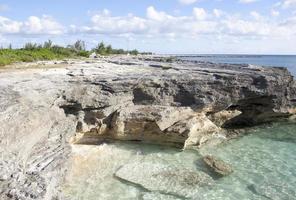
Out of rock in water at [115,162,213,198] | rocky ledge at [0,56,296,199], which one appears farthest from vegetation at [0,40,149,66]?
rock in water at [115,162,213,198]

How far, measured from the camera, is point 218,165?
600 inches

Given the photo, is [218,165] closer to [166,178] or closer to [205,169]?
[205,169]

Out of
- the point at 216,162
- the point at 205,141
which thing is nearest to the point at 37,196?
the point at 216,162

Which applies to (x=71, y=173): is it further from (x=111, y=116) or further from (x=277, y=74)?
(x=277, y=74)

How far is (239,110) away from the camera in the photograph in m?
24.0

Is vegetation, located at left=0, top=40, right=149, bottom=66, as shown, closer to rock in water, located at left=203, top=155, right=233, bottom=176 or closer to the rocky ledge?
the rocky ledge

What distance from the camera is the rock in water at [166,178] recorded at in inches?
523

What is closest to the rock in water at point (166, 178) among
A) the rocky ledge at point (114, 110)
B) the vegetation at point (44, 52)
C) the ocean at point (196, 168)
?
the ocean at point (196, 168)

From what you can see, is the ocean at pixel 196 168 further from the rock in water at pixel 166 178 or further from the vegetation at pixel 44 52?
the vegetation at pixel 44 52

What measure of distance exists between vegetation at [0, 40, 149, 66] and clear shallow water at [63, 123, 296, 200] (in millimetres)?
13510

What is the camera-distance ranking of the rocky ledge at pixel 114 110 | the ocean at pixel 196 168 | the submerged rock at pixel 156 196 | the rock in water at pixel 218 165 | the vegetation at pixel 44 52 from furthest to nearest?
1. the vegetation at pixel 44 52
2. the rock in water at pixel 218 165
3. the ocean at pixel 196 168
4. the submerged rock at pixel 156 196
5. the rocky ledge at pixel 114 110

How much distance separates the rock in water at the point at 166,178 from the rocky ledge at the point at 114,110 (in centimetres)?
267

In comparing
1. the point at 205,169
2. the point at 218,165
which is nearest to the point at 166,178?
the point at 205,169

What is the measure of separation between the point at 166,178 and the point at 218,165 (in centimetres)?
241
